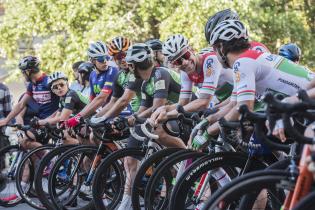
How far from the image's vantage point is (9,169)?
9609 millimetres

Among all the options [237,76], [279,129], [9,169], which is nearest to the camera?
[279,129]

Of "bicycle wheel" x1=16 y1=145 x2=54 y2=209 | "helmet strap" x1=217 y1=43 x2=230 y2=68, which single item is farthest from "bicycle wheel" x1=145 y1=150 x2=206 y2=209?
"bicycle wheel" x1=16 y1=145 x2=54 y2=209

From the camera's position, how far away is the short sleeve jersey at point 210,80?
654 cm

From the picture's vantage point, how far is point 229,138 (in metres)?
5.53

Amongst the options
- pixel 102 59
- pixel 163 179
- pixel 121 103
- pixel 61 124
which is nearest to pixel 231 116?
pixel 163 179

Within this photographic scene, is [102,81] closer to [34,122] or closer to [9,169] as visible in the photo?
[34,122]

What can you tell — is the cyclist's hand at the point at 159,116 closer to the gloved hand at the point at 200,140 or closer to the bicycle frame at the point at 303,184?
the gloved hand at the point at 200,140

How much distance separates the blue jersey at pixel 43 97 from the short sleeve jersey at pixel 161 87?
2574 millimetres

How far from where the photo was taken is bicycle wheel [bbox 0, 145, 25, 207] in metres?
9.58

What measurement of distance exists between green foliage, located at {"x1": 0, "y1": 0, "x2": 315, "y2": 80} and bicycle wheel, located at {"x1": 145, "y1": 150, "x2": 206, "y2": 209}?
10883mm

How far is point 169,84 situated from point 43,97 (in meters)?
2.94

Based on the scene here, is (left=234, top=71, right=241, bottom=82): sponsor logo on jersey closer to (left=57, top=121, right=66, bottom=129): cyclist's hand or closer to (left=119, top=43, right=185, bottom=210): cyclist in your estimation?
(left=119, top=43, right=185, bottom=210): cyclist

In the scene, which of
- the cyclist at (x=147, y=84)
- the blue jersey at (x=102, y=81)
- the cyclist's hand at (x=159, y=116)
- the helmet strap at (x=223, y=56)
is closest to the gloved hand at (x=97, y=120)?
the cyclist at (x=147, y=84)

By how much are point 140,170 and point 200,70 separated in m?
1.12
